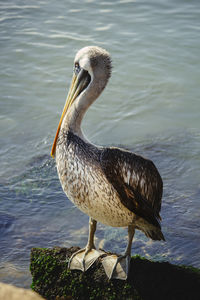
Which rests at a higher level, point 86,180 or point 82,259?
point 86,180

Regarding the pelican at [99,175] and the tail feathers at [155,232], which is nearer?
the pelican at [99,175]

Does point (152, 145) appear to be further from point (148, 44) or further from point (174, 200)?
point (148, 44)

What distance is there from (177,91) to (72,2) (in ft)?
14.6

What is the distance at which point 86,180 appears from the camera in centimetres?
361

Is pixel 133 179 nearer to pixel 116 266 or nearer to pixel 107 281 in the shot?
pixel 116 266

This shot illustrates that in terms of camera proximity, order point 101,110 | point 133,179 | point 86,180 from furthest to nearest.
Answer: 1. point 101,110
2. point 133,179
3. point 86,180

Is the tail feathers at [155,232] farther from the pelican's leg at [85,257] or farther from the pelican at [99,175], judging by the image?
the pelican's leg at [85,257]

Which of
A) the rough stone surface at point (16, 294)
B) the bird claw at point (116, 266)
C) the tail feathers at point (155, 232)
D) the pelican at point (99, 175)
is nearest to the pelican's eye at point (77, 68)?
the pelican at point (99, 175)

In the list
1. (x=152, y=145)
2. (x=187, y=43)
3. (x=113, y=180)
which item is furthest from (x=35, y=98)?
(x=113, y=180)

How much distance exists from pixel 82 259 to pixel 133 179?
0.77 meters

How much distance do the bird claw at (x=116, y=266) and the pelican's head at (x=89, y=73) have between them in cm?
102

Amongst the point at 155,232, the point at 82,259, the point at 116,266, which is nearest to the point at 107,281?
the point at 116,266

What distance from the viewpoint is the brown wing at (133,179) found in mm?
3645

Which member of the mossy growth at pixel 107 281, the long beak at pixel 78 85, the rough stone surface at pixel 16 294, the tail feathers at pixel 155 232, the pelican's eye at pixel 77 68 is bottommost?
the rough stone surface at pixel 16 294
